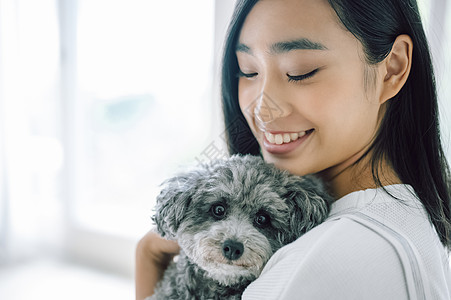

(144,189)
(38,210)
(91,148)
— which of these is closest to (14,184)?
(38,210)

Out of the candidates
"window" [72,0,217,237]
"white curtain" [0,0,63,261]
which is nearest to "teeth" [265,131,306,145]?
"window" [72,0,217,237]

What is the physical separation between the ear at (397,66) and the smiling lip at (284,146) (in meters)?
0.19

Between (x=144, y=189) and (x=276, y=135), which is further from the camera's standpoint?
(x=144, y=189)

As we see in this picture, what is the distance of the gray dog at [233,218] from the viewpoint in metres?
0.85

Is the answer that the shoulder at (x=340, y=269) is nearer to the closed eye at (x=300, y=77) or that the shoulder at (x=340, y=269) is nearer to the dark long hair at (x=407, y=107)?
the dark long hair at (x=407, y=107)

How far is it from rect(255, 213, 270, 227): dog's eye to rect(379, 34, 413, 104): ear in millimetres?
371

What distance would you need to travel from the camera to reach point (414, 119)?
0.96 metres

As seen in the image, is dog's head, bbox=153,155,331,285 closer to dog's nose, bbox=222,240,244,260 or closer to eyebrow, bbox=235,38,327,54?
dog's nose, bbox=222,240,244,260

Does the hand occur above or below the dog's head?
below

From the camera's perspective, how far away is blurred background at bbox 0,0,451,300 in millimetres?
2508

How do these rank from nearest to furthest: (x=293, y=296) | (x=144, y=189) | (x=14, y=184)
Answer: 1. (x=293, y=296)
2. (x=14, y=184)
3. (x=144, y=189)

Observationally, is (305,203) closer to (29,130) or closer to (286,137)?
(286,137)

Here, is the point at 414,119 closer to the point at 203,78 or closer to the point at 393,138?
the point at 393,138

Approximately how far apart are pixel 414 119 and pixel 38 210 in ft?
8.82
